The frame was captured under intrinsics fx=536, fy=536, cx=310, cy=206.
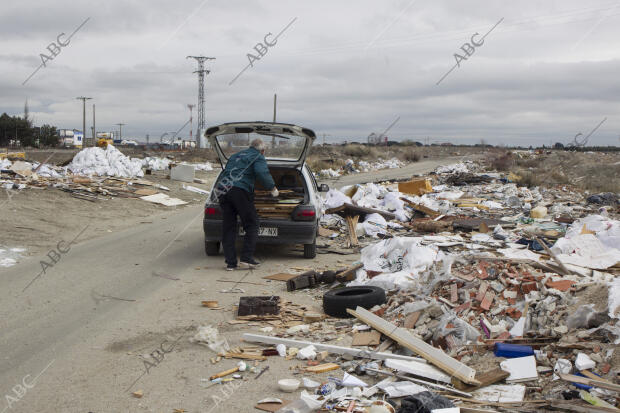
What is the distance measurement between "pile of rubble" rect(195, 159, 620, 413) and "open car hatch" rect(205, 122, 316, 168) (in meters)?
2.46

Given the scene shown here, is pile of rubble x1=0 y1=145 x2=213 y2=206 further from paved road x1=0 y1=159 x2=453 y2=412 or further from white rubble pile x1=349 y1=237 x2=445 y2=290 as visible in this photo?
white rubble pile x1=349 y1=237 x2=445 y2=290

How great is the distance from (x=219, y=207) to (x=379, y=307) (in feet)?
12.6

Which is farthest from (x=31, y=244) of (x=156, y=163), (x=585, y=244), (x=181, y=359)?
(x=156, y=163)

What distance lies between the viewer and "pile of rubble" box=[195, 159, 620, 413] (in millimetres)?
3941

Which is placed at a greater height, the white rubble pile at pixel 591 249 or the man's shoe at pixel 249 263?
the white rubble pile at pixel 591 249

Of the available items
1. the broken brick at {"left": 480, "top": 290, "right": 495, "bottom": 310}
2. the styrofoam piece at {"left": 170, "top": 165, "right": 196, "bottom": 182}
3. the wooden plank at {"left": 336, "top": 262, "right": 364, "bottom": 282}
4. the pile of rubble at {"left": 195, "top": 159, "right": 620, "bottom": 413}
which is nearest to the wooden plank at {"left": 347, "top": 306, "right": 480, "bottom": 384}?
the pile of rubble at {"left": 195, "top": 159, "right": 620, "bottom": 413}

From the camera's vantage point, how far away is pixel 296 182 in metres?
10.7

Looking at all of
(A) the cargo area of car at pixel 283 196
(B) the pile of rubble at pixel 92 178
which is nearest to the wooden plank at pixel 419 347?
(A) the cargo area of car at pixel 283 196

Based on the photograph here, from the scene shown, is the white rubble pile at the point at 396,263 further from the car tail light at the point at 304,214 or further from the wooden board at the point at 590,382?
the wooden board at the point at 590,382

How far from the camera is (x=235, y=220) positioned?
338 inches

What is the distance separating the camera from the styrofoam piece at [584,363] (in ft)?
13.4

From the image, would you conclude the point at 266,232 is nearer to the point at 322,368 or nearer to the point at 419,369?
the point at 322,368

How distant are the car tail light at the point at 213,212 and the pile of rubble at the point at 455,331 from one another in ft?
5.21

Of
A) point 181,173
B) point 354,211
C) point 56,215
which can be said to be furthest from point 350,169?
point 56,215
